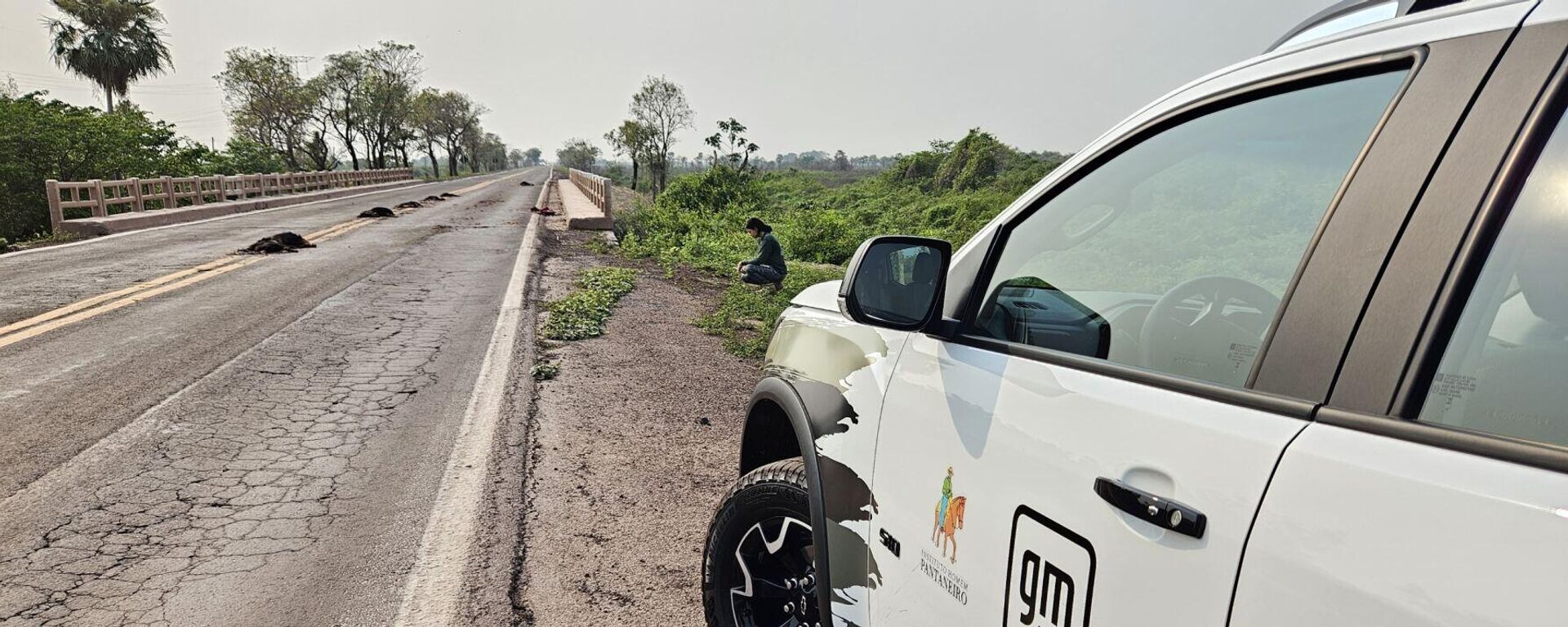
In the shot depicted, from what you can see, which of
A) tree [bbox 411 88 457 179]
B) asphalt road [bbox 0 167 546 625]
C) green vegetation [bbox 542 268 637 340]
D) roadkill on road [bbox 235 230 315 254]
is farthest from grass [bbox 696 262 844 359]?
tree [bbox 411 88 457 179]

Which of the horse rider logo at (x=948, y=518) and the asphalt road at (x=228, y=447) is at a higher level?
the horse rider logo at (x=948, y=518)

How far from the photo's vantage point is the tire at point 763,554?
2471mm

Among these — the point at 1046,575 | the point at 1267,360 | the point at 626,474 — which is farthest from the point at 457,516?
the point at 1267,360

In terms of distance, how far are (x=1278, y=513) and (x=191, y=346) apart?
309 inches

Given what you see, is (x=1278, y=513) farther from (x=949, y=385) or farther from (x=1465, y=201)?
(x=949, y=385)

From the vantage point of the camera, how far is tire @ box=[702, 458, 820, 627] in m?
2.47

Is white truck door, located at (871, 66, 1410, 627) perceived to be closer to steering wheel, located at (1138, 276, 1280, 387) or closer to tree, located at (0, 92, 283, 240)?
steering wheel, located at (1138, 276, 1280, 387)

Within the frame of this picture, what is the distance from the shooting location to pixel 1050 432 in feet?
4.56

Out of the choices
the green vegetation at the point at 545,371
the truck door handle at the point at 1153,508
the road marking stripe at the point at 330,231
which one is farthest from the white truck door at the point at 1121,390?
the road marking stripe at the point at 330,231

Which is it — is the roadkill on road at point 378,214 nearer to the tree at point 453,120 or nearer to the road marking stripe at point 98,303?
the road marking stripe at point 98,303

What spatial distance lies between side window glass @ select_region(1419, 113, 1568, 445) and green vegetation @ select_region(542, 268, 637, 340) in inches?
285

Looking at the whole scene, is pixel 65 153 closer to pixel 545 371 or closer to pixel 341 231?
pixel 341 231

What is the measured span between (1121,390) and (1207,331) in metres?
0.24

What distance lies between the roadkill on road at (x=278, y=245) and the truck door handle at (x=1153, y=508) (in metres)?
14.3
